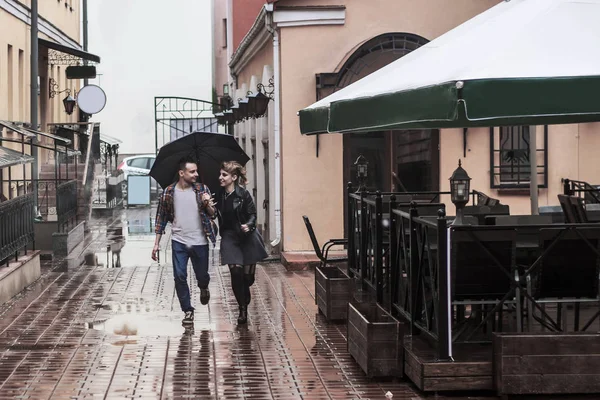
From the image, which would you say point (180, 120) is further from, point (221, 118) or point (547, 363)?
point (547, 363)

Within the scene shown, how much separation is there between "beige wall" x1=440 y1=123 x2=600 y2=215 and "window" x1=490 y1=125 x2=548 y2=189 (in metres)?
0.06

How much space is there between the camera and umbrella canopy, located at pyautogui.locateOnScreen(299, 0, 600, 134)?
7121 millimetres

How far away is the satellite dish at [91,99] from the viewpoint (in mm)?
28156

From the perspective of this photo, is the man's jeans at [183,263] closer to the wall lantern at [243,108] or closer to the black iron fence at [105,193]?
the wall lantern at [243,108]

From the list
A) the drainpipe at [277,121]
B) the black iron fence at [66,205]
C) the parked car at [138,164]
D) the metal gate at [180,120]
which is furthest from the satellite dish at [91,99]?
the parked car at [138,164]

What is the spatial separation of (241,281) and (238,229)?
536 millimetres

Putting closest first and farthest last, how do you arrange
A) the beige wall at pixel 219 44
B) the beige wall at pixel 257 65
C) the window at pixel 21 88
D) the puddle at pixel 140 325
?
the puddle at pixel 140 325 < the beige wall at pixel 257 65 < the window at pixel 21 88 < the beige wall at pixel 219 44

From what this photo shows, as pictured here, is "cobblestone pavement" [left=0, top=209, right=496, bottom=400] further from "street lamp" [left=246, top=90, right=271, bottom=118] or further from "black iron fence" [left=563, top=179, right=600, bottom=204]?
"street lamp" [left=246, top=90, right=271, bottom=118]

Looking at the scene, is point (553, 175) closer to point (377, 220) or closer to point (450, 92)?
point (377, 220)

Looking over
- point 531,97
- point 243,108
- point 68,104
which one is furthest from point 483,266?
point 68,104

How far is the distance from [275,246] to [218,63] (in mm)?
24022

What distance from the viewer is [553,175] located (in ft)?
60.4

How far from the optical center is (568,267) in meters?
8.49

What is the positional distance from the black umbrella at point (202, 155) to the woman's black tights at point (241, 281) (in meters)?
1.27
